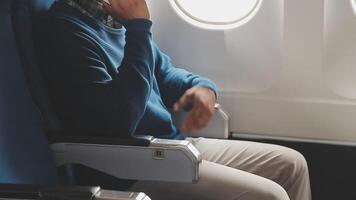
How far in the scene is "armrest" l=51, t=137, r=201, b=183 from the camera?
153 cm

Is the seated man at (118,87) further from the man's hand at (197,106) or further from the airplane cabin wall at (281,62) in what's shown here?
the airplane cabin wall at (281,62)

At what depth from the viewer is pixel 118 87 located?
5.11 ft

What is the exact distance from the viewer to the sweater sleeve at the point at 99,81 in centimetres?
156

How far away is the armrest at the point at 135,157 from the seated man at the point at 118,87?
4cm

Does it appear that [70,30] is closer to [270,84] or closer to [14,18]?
[14,18]

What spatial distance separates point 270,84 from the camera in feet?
7.46

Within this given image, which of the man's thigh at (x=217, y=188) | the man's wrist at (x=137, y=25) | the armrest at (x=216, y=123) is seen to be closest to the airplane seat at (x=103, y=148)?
the man's thigh at (x=217, y=188)

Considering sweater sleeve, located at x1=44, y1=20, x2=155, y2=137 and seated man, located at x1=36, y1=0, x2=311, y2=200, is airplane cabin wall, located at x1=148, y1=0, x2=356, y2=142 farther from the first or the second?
sweater sleeve, located at x1=44, y1=20, x2=155, y2=137

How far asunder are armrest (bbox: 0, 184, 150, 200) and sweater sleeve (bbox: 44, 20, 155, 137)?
0.31 meters

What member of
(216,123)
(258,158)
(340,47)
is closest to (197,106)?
(216,123)

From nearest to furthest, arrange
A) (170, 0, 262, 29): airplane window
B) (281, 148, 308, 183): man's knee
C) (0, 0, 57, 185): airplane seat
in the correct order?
(0, 0, 57, 185): airplane seat → (281, 148, 308, 183): man's knee → (170, 0, 262, 29): airplane window

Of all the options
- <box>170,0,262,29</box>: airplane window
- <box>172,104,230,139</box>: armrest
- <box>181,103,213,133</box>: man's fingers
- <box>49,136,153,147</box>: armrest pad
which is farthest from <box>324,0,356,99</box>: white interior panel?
<box>49,136,153,147</box>: armrest pad

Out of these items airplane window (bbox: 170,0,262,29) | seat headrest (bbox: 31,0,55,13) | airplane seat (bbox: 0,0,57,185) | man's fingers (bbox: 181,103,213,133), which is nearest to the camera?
→ airplane seat (bbox: 0,0,57,185)

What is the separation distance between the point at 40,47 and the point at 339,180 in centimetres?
121
